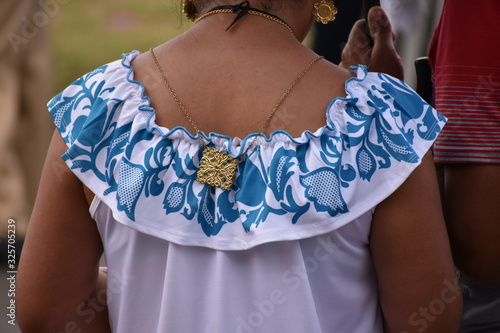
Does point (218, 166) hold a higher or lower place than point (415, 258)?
higher

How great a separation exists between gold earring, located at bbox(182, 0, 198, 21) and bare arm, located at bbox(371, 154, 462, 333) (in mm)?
545

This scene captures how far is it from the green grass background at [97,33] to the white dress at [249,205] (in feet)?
19.4

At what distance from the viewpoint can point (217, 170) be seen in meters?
1.27

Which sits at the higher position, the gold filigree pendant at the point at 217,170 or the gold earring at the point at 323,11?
the gold earring at the point at 323,11

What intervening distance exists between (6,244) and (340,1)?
2308mm

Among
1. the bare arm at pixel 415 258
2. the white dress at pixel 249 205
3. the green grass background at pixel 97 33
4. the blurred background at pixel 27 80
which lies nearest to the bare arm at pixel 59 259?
the white dress at pixel 249 205

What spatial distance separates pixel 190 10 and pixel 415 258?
67 cm

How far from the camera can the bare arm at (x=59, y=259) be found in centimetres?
135

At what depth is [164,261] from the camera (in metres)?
1.32

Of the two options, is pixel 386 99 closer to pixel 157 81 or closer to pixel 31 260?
pixel 157 81

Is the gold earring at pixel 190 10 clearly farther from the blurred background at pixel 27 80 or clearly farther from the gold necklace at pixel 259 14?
the blurred background at pixel 27 80

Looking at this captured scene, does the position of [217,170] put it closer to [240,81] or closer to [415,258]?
[240,81]

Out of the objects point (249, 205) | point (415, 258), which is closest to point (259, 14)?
point (249, 205)

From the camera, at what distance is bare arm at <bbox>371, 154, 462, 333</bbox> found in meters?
1.28
